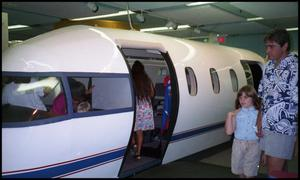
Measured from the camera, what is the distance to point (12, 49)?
518 cm

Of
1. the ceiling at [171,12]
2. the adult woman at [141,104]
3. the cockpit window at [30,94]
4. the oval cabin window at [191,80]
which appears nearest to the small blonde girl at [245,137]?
the oval cabin window at [191,80]

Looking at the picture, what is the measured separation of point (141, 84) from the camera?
22.9 feet

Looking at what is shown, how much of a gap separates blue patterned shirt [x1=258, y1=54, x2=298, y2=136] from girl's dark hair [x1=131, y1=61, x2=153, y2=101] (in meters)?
3.21

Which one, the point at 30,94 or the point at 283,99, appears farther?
the point at 30,94

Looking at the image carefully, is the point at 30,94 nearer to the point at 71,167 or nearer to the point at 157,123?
the point at 71,167

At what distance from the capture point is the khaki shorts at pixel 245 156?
16.4ft

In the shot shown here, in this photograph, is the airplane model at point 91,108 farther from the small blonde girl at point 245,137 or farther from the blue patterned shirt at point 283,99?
the blue patterned shirt at point 283,99

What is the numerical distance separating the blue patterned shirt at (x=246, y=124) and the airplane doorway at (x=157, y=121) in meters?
1.57

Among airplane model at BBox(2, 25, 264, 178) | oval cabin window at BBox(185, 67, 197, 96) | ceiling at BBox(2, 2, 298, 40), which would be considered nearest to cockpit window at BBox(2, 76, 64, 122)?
airplane model at BBox(2, 25, 264, 178)

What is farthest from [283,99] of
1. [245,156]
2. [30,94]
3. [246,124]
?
[30,94]

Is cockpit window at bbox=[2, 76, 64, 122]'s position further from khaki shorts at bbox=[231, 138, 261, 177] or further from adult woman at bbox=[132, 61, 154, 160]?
khaki shorts at bbox=[231, 138, 261, 177]

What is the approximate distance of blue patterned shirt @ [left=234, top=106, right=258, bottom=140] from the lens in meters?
5.10

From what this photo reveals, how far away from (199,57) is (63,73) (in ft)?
12.2

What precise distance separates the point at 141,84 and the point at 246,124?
8.07 feet
